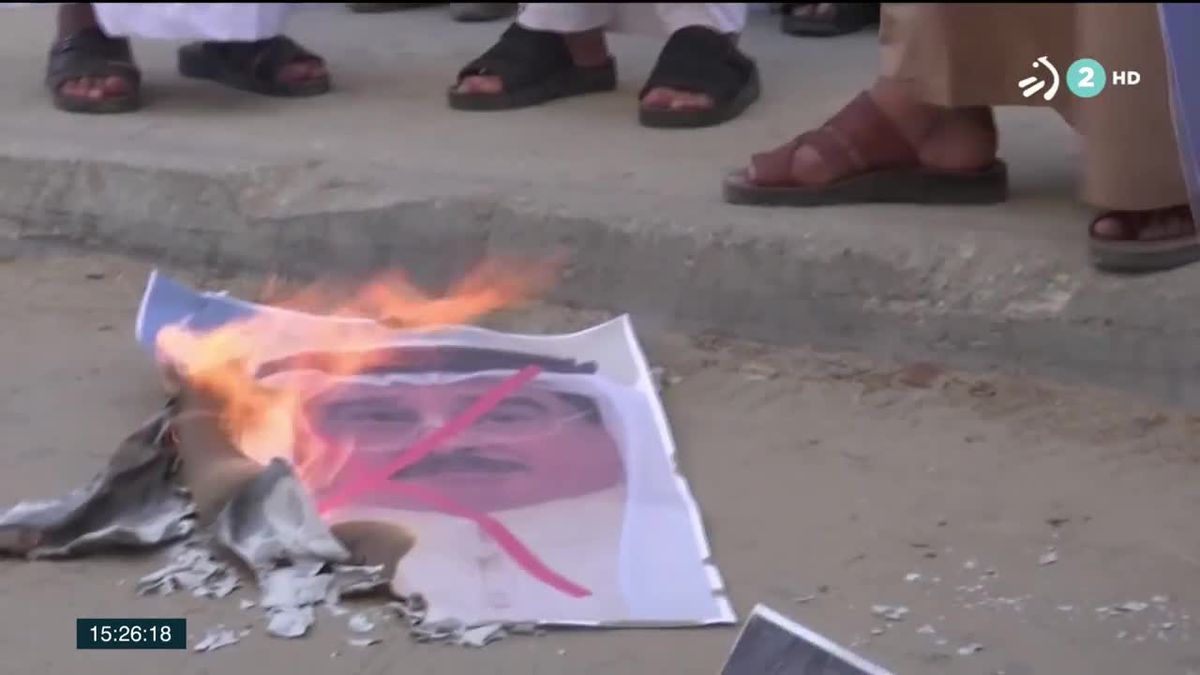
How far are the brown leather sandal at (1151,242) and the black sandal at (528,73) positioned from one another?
3.28 ft

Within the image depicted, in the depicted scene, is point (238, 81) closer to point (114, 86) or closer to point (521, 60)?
point (114, 86)

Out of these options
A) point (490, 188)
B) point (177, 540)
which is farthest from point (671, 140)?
point (177, 540)

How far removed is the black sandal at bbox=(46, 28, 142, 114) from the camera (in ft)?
8.29

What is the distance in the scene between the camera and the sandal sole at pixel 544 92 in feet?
8.06

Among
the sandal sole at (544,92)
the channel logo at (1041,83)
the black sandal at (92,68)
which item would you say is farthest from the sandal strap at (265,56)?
the channel logo at (1041,83)

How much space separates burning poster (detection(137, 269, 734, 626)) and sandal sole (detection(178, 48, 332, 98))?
666 mm

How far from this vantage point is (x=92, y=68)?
2.54 m

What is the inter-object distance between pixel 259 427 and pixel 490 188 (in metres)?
0.54

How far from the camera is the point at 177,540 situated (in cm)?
149

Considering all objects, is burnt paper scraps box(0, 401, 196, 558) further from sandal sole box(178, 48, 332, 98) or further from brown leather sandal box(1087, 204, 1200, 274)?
sandal sole box(178, 48, 332, 98)

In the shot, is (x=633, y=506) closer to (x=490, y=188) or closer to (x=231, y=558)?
(x=231, y=558)
